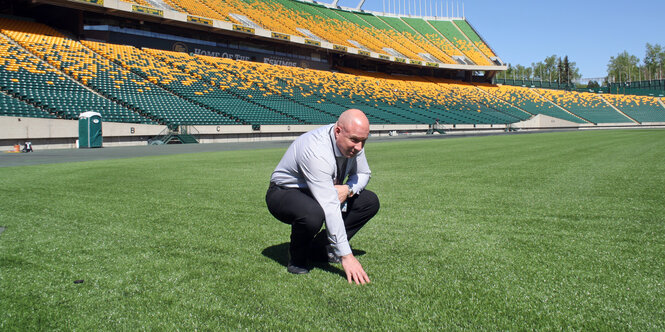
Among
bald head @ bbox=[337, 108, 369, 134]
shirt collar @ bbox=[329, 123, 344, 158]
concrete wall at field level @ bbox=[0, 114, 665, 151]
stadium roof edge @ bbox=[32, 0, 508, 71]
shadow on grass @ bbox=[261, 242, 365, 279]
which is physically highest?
stadium roof edge @ bbox=[32, 0, 508, 71]

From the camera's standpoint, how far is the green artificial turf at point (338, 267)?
257 centimetres

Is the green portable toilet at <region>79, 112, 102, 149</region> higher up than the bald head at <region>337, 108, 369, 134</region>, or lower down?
higher up

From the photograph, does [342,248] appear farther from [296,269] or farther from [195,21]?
[195,21]

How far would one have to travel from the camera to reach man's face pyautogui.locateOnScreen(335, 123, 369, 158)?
2973 mm

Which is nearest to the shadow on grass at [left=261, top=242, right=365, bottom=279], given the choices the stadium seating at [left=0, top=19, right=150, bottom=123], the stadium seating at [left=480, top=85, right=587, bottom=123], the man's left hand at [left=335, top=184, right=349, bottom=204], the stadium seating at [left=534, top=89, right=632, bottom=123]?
the man's left hand at [left=335, top=184, right=349, bottom=204]

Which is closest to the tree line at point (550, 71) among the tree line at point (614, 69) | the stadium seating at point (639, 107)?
the tree line at point (614, 69)

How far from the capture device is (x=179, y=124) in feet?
87.8

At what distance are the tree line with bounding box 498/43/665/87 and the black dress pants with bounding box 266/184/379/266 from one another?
11690 centimetres

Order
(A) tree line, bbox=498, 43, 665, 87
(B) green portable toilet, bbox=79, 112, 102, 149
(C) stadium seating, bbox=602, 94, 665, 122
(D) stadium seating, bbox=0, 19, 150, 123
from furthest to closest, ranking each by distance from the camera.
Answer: (A) tree line, bbox=498, 43, 665, 87
(C) stadium seating, bbox=602, 94, 665, 122
(D) stadium seating, bbox=0, 19, 150, 123
(B) green portable toilet, bbox=79, 112, 102, 149

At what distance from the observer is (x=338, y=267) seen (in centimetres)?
363

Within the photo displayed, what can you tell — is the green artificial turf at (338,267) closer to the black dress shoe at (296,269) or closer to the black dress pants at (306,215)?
the black dress shoe at (296,269)

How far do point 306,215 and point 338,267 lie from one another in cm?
70

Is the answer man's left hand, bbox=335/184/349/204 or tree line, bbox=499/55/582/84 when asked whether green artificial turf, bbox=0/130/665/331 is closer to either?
man's left hand, bbox=335/184/349/204

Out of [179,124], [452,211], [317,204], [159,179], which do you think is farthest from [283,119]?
[317,204]
